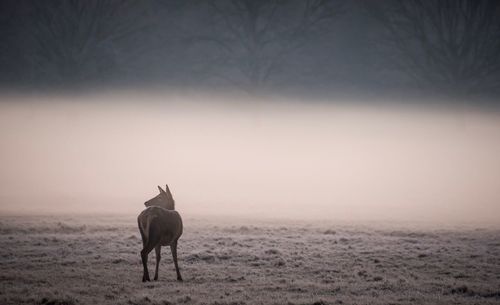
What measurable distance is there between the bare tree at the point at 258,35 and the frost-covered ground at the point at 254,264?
1092 inches

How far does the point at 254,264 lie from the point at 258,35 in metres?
35.4

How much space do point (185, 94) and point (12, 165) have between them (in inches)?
927

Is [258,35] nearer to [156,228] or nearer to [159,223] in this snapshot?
[159,223]

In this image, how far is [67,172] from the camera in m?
36.4

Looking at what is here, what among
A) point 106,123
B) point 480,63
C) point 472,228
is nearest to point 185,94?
point 106,123

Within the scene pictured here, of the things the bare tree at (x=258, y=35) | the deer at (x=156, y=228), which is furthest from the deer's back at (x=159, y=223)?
the bare tree at (x=258, y=35)

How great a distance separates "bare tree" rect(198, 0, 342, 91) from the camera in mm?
47188

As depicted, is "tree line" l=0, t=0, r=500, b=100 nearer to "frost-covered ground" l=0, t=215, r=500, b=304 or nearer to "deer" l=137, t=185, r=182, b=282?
"frost-covered ground" l=0, t=215, r=500, b=304

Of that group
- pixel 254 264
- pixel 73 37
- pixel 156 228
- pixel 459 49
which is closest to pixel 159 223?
pixel 156 228

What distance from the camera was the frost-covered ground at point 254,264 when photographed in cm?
1145

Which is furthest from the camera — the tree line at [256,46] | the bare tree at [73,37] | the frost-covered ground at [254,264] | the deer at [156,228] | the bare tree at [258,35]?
the bare tree at [258,35]

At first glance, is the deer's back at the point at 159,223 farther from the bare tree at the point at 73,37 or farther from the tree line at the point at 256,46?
the bare tree at the point at 73,37

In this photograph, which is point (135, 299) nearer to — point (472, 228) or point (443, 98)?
point (472, 228)

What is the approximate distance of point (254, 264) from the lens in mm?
14703
